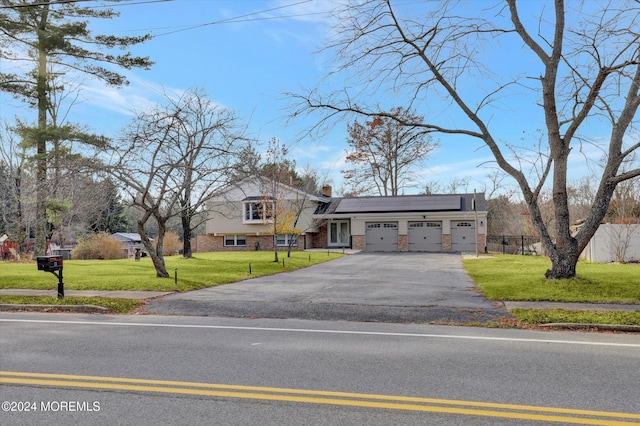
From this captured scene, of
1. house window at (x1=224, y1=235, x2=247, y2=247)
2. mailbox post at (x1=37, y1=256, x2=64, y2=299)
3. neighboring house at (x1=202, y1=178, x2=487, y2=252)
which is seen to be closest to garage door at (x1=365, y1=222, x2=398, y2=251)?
neighboring house at (x1=202, y1=178, x2=487, y2=252)

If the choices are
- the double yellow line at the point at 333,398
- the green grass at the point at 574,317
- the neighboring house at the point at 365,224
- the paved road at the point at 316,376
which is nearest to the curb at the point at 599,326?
the green grass at the point at 574,317

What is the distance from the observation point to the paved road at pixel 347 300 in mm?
9930

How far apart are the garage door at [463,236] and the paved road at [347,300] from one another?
19721 mm

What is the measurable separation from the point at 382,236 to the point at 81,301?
2898 centimetres

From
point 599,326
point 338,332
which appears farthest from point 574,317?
point 338,332

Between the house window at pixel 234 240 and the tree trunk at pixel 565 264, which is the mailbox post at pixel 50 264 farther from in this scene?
the house window at pixel 234 240

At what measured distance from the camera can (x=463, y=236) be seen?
119 ft

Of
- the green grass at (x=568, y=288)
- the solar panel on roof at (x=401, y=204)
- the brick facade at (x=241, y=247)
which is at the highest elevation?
the solar panel on roof at (x=401, y=204)

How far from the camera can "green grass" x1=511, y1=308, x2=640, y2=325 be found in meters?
8.68

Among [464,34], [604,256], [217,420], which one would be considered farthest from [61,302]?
[604,256]

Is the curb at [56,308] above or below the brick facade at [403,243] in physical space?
below

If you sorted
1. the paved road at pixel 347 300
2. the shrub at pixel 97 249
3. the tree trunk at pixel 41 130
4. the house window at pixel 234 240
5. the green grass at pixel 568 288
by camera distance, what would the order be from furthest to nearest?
the house window at pixel 234 240, the shrub at pixel 97 249, the tree trunk at pixel 41 130, the green grass at pixel 568 288, the paved road at pixel 347 300

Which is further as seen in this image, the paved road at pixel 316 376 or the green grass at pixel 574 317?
the green grass at pixel 574 317

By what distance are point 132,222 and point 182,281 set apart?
57267mm
